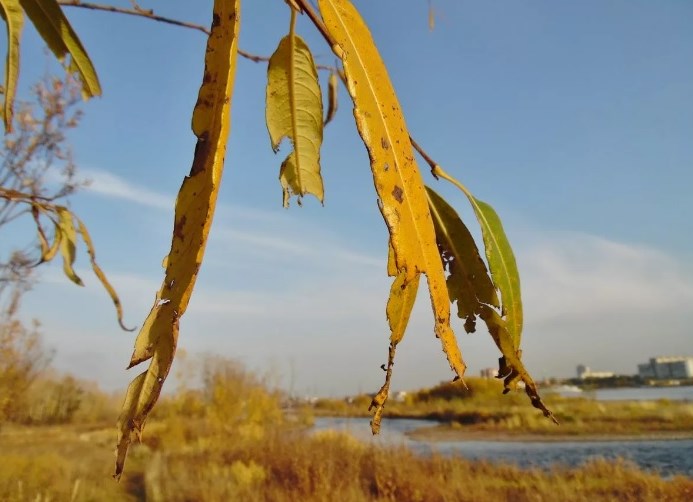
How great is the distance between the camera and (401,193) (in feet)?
0.70

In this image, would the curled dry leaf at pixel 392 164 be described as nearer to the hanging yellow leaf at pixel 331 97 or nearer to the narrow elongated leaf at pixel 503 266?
the narrow elongated leaf at pixel 503 266

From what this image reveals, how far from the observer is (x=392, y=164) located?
0.22 metres

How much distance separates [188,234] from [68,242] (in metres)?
0.68

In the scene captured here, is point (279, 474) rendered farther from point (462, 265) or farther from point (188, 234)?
point (188, 234)

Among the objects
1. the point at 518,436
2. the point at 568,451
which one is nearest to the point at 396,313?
the point at 568,451

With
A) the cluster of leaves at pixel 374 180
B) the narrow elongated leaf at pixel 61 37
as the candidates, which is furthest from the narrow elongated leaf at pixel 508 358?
the narrow elongated leaf at pixel 61 37

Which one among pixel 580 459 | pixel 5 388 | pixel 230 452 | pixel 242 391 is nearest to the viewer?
pixel 5 388

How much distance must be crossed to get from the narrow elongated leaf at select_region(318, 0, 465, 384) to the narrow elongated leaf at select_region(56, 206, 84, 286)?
66 cm

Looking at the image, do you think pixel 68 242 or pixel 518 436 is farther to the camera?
pixel 518 436

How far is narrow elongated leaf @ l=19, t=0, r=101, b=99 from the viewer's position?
13.9 inches

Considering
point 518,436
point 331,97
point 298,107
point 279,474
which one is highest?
point 331,97

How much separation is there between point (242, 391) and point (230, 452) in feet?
9.04

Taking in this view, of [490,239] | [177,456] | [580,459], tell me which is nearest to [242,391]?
[177,456]

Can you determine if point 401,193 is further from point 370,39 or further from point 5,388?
point 5,388
